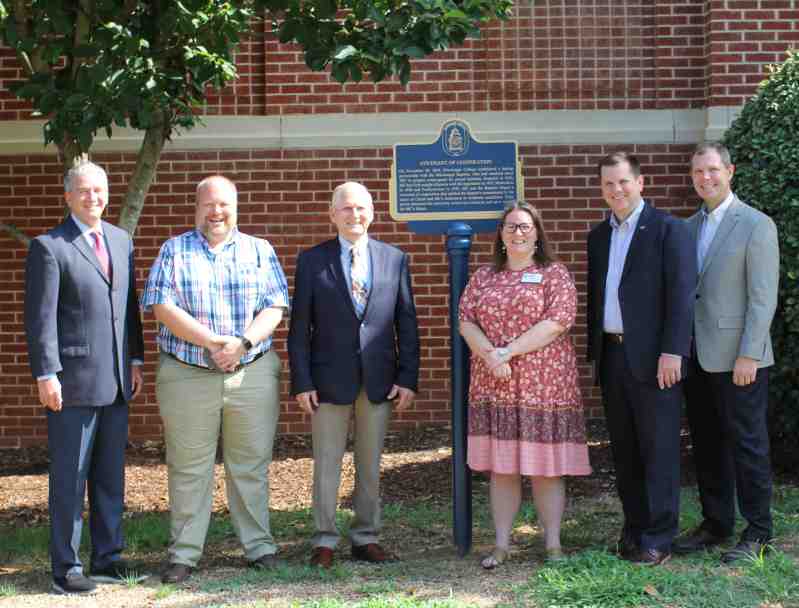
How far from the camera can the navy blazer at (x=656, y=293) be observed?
16.6ft

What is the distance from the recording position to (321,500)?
5461 mm

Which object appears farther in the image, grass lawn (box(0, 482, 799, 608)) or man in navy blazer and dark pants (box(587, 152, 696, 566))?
man in navy blazer and dark pants (box(587, 152, 696, 566))

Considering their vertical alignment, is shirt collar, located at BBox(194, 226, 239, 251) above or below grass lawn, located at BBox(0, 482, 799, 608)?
above

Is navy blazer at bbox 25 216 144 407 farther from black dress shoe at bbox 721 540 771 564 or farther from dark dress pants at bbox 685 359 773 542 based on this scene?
black dress shoe at bbox 721 540 771 564

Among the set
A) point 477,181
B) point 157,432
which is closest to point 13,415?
point 157,432

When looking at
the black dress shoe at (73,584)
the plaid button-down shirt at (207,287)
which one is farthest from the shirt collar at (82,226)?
the black dress shoe at (73,584)

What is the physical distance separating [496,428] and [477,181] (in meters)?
1.34

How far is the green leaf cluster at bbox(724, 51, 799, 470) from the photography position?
6359mm

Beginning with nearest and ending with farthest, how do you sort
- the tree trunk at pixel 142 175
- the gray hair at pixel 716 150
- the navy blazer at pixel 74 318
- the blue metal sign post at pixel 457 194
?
1. the navy blazer at pixel 74 318
2. the gray hair at pixel 716 150
3. the blue metal sign post at pixel 457 194
4. the tree trunk at pixel 142 175

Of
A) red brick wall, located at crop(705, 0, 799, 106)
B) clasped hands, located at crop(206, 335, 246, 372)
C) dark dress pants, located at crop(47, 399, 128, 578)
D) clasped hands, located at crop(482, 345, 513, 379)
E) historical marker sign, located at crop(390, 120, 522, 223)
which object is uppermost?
red brick wall, located at crop(705, 0, 799, 106)

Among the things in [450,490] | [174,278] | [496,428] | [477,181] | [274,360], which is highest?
[477,181]

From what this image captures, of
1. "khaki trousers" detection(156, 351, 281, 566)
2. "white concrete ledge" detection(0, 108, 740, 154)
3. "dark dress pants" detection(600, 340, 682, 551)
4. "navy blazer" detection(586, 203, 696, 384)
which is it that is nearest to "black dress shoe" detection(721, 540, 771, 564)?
"dark dress pants" detection(600, 340, 682, 551)

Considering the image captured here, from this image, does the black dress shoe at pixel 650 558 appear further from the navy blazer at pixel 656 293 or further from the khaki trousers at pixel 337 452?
the khaki trousers at pixel 337 452

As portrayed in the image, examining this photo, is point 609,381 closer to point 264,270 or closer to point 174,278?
point 264,270
